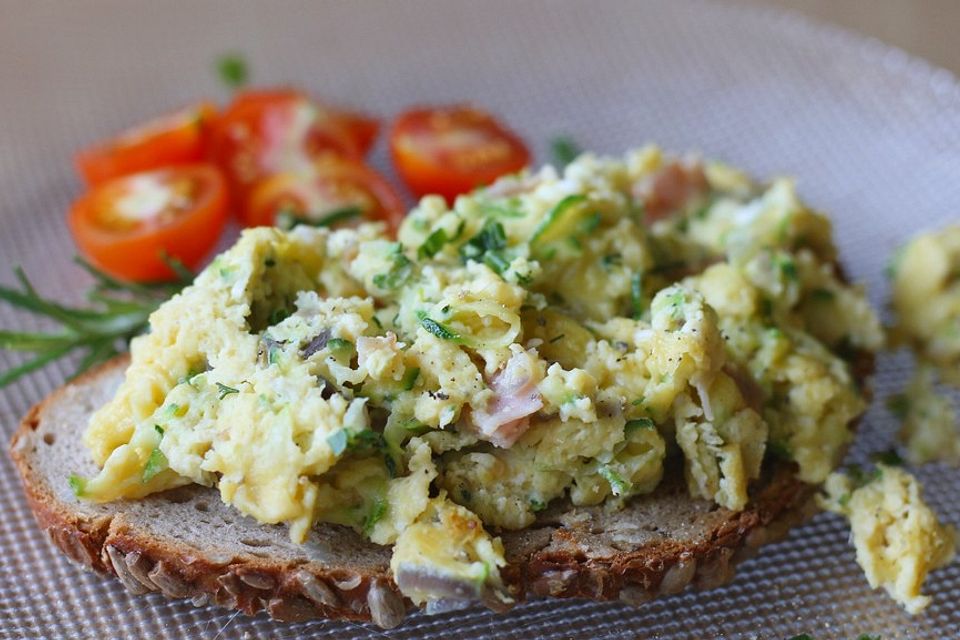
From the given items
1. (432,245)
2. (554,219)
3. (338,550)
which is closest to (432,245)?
(432,245)

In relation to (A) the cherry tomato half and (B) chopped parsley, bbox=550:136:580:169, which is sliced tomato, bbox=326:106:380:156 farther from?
(B) chopped parsley, bbox=550:136:580:169

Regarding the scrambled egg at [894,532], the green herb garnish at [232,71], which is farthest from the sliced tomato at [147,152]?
the scrambled egg at [894,532]

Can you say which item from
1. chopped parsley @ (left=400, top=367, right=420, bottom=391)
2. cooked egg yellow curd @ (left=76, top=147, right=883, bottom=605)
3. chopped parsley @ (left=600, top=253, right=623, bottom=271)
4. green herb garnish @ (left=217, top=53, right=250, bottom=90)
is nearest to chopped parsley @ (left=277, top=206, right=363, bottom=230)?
cooked egg yellow curd @ (left=76, top=147, right=883, bottom=605)

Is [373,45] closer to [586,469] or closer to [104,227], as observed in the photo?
[104,227]

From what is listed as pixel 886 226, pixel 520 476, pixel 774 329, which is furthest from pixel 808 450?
pixel 886 226

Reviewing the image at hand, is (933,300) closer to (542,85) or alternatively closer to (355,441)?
(355,441)

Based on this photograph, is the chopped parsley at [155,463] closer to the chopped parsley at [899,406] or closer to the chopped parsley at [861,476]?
the chopped parsley at [861,476]
